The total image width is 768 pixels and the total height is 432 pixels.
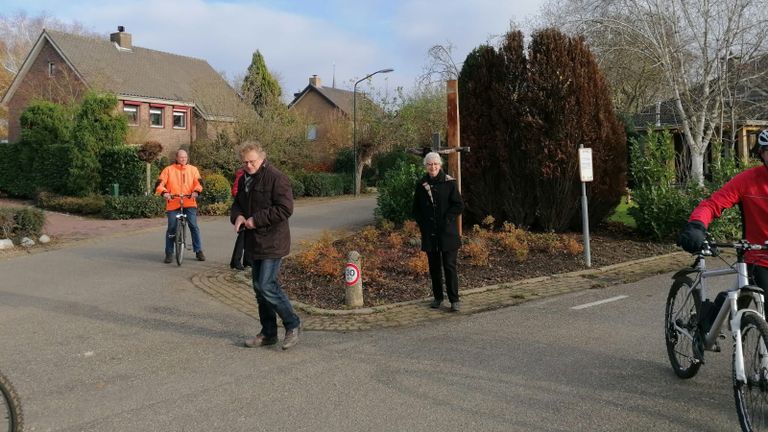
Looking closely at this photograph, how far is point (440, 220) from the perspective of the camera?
7172 millimetres

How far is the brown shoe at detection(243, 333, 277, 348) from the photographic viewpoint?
598 cm

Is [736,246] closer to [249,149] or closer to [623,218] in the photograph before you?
[249,149]

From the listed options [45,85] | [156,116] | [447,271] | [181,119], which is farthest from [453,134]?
[45,85]

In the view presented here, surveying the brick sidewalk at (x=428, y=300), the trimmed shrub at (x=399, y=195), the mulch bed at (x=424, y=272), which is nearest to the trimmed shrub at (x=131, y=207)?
the trimmed shrub at (x=399, y=195)

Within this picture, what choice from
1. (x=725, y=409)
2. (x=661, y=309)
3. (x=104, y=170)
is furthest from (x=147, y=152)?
(x=725, y=409)

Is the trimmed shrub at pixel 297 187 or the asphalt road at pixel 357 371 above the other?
the trimmed shrub at pixel 297 187

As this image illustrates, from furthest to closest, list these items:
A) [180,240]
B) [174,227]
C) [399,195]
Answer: [399,195]
[174,227]
[180,240]

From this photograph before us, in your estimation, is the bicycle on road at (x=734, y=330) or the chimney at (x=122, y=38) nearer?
the bicycle on road at (x=734, y=330)

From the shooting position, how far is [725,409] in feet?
13.7

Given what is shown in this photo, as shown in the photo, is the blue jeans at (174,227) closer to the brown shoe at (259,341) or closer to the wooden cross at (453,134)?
the wooden cross at (453,134)

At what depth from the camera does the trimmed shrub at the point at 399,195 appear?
13.6m

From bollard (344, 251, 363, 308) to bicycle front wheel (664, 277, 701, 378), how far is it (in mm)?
3572

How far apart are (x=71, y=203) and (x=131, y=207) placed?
10.7 feet

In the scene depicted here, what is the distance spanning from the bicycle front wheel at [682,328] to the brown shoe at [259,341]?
11.2 feet
